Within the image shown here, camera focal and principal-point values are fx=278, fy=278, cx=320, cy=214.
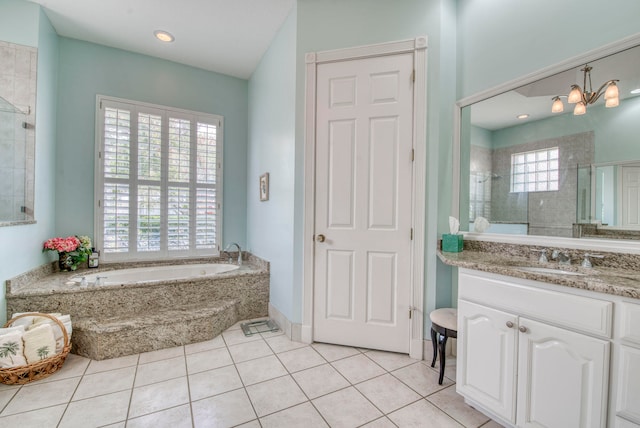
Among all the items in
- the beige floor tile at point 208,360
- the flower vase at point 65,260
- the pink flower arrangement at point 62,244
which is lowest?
the beige floor tile at point 208,360

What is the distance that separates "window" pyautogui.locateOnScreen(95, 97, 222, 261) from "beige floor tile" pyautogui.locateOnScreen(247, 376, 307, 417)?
84.9 inches

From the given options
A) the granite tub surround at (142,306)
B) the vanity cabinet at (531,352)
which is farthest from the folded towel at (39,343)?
the vanity cabinet at (531,352)

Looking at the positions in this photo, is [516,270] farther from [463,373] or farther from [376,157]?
[376,157]

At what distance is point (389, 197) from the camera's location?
7.23 ft

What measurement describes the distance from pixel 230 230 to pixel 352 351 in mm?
2237

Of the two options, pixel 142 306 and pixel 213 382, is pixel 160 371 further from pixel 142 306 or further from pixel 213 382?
pixel 142 306

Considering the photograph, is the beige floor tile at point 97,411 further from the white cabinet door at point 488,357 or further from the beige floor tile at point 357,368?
the white cabinet door at point 488,357

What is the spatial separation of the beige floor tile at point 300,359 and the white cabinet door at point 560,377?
50.3 inches

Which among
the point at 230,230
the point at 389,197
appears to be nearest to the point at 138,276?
the point at 230,230

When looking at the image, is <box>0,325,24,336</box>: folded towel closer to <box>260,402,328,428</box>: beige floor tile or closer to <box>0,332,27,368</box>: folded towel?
<box>0,332,27,368</box>: folded towel

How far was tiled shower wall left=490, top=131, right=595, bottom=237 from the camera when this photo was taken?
1.64 metres

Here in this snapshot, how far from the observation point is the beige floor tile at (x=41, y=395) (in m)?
1.58

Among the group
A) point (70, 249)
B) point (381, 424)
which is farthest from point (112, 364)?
point (381, 424)

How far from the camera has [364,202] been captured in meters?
2.26
